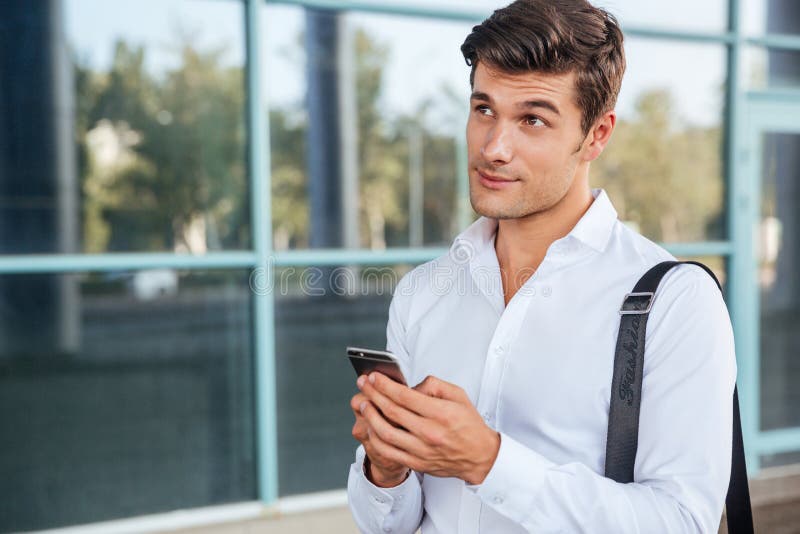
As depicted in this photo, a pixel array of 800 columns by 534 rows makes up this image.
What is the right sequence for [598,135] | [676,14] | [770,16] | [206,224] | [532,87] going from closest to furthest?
[532,87]
[598,135]
[206,224]
[676,14]
[770,16]

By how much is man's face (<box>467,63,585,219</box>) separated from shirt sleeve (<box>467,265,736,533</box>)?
0.43 m

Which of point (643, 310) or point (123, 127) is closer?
point (643, 310)

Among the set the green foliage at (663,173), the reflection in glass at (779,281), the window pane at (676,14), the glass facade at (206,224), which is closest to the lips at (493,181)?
the glass facade at (206,224)

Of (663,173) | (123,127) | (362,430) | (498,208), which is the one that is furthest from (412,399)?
(663,173)

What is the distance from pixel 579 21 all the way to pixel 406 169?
8.29ft

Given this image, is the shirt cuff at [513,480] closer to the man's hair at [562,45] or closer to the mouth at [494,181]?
the mouth at [494,181]

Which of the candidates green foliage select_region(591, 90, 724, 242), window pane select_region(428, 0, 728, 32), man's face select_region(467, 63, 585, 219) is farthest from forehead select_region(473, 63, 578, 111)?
window pane select_region(428, 0, 728, 32)

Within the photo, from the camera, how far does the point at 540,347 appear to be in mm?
1656

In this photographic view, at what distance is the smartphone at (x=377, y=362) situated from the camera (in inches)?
55.6

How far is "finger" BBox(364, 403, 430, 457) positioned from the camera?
53.1 inches

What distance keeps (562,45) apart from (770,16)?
12.8 feet

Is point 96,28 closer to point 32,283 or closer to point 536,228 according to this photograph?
point 32,283

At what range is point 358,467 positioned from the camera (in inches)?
69.7

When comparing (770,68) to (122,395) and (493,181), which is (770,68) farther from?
(122,395)
